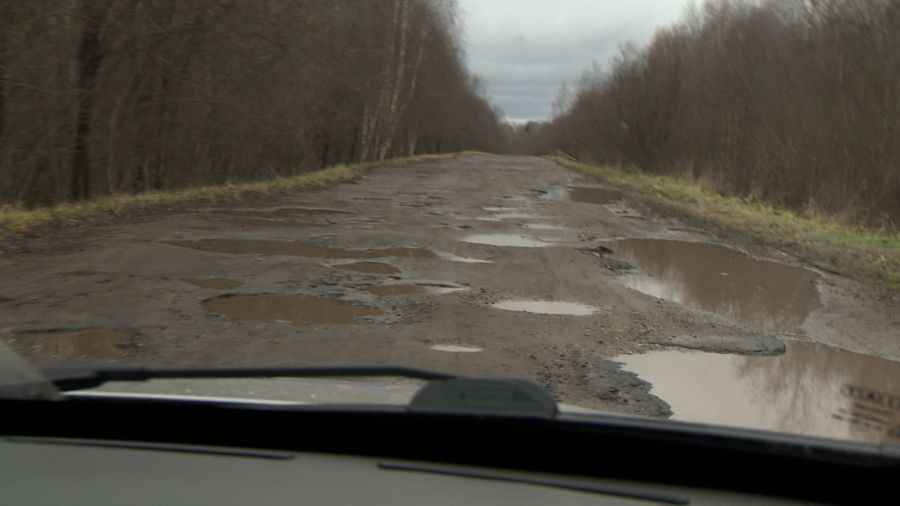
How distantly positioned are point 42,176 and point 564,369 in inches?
584

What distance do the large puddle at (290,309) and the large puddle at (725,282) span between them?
358 centimetres

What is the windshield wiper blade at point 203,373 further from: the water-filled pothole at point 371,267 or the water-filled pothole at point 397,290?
the water-filled pothole at point 371,267

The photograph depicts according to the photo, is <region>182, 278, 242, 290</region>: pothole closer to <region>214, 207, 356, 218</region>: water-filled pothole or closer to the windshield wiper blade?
the windshield wiper blade

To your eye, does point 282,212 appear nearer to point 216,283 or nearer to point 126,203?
point 126,203

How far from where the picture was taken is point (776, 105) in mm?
29094

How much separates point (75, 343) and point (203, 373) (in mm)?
3368

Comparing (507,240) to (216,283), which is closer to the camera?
(216,283)

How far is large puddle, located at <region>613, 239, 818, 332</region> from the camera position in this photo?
350 inches

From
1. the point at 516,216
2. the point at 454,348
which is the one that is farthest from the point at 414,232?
the point at 454,348

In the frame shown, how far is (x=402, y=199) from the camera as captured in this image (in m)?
21.9

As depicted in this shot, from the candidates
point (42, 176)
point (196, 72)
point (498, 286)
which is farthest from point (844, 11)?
point (42, 176)

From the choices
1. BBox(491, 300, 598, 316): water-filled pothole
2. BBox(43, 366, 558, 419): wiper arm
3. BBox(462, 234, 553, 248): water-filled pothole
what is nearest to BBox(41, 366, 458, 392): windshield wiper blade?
BBox(43, 366, 558, 419): wiper arm

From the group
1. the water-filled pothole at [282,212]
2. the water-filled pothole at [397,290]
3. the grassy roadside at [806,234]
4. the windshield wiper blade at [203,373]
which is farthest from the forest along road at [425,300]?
the windshield wiper blade at [203,373]

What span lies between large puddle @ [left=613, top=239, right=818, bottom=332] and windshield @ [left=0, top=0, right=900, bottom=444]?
0.07m
